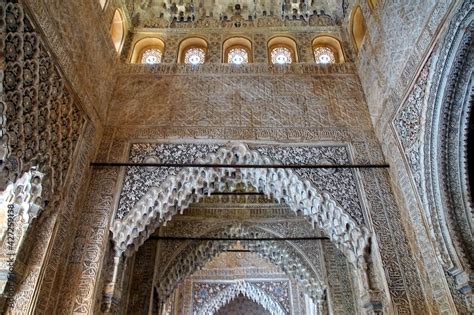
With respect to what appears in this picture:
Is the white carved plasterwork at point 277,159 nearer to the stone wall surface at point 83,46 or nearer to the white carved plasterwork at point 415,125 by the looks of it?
the white carved plasterwork at point 415,125

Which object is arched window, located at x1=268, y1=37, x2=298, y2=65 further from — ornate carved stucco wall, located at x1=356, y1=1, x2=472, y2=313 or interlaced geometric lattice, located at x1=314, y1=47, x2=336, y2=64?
ornate carved stucco wall, located at x1=356, y1=1, x2=472, y2=313

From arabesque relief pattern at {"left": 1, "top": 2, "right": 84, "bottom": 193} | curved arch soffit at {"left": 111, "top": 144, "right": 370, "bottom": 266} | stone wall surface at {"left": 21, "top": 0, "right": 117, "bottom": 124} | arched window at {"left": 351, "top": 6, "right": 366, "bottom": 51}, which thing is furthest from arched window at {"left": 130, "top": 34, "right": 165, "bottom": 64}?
arched window at {"left": 351, "top": 6, "right": 366, "bottom": 51}

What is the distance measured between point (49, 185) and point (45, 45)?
1488mm

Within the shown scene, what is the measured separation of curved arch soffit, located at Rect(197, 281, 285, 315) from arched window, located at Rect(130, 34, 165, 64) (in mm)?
5939

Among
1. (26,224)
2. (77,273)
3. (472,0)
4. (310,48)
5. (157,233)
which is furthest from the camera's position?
(157,233)

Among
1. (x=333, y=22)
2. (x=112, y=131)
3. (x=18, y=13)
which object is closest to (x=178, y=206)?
(x=112, y=131)

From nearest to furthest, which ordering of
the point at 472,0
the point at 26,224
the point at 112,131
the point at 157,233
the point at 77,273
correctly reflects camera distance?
1. the point at 472,0
2. the point at 26,224
3. the point at 77,273
4. the point at 112,131
5. the point at 157,233

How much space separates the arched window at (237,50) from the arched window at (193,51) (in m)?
0.40

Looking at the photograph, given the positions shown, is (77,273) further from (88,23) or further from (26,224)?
(88,23)

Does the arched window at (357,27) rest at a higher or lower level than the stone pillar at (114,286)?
higher

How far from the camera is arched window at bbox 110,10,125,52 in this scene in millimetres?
6070

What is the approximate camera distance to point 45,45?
3.66 meters

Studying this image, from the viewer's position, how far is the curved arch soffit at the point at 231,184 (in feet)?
13.9

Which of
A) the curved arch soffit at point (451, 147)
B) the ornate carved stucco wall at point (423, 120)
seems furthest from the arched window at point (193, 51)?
the curved arch soffit at point (451, 147)
